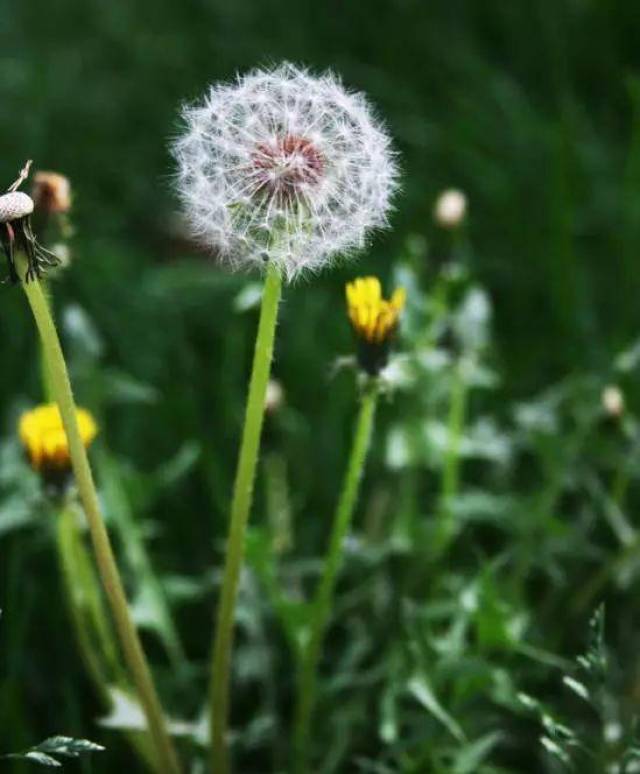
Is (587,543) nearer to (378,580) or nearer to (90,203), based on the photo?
(378,580)

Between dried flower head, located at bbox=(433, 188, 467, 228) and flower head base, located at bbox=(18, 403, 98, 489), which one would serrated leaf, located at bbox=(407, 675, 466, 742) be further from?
dried flower head, located at bbox=(433, 188, 467, 228)

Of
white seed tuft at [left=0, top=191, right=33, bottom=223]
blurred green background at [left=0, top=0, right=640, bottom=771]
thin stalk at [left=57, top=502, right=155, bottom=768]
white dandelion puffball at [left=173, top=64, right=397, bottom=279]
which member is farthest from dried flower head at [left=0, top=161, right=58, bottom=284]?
blurred green background at [left=0, top=0, right=640, bottom=771]

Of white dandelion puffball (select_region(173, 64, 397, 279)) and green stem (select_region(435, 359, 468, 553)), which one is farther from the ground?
white dandelion puffball (select_region(173, 64, 397, 279))

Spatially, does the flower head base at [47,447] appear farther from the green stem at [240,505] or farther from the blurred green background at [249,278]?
the green stem at [240,505]

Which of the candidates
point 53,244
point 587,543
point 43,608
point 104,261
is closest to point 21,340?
point 104,261

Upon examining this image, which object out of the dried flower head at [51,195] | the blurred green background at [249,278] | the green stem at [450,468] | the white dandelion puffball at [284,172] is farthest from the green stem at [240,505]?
the green stem at [450,468]

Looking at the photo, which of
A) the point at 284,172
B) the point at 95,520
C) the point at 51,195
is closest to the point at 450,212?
the point at 51,195

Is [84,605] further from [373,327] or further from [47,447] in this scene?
[373,327]
